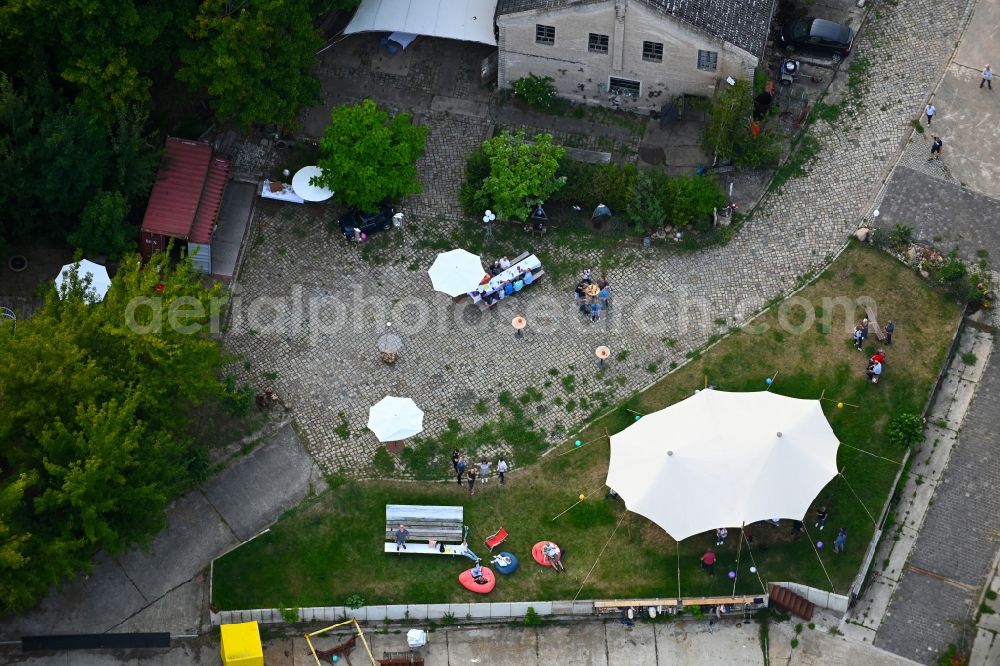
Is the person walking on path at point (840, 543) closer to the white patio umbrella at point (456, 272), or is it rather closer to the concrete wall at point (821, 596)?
the concrete wall at point (821, 596)

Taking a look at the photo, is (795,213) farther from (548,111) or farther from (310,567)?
(310,567)

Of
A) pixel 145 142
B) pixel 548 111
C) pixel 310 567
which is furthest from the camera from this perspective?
pixel 548 111

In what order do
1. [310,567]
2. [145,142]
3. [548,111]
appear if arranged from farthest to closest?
[548,111] < [145,142] < [310,567]

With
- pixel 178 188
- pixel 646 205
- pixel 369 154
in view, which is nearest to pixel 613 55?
pixel 646 205

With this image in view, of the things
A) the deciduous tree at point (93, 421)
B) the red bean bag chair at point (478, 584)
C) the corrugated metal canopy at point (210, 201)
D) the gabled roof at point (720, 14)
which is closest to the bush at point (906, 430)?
the gabled roof at point (720, 14)

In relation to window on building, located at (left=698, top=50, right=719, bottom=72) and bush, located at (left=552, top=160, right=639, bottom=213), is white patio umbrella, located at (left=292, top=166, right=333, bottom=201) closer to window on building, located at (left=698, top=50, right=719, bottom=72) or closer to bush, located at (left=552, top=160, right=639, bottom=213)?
bush, located at (left=552, top=160, right=639, bottom=213)

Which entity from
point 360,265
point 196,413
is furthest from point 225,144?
point 196,413

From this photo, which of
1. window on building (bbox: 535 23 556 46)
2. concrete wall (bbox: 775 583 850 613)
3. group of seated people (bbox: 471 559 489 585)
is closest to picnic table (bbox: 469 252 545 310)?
window on building (bbox: 535 23 556 46)
